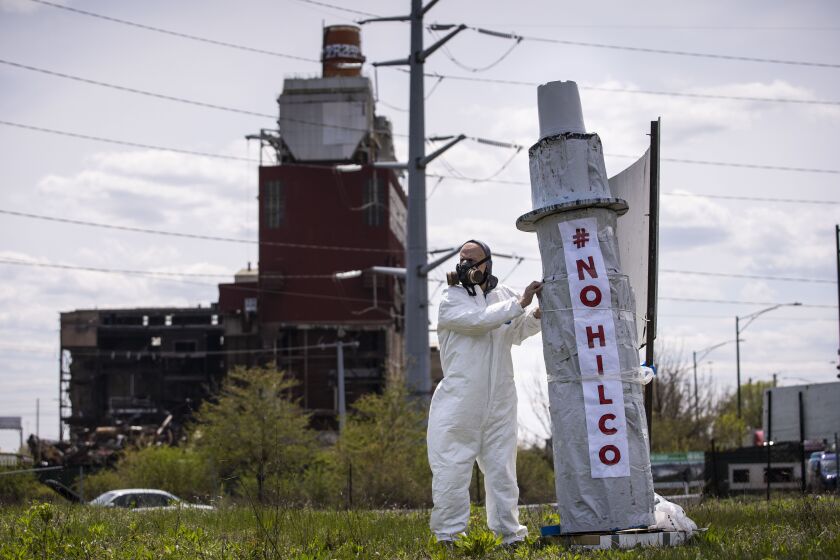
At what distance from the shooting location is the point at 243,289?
8050 centimetres

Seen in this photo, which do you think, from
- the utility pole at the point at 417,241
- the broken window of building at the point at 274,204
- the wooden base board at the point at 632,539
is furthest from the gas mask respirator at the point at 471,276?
the broken window of building at the point at 274,204

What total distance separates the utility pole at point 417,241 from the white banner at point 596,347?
2311 centimetres

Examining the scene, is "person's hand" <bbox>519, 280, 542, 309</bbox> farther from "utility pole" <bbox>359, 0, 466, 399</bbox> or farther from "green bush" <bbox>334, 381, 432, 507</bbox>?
"utility pole" <bbox>359, 0, 466, 399</bbox>

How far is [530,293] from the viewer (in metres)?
9.62

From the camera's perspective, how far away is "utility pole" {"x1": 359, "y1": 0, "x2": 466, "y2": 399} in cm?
3253

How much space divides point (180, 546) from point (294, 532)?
1353 mm

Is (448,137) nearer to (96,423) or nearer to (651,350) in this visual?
(651,350)

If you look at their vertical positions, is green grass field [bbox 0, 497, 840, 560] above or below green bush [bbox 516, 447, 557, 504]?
above

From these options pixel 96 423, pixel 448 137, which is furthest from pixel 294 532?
pixel 96 423

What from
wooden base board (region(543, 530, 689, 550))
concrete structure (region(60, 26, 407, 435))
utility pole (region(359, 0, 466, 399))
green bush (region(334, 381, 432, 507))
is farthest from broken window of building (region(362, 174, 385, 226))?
wooden base board (region(543, 530, 689, 550))

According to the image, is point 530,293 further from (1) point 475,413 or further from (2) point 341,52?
(2) point 341,52

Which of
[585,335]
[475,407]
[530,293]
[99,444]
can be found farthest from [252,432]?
[99,444]

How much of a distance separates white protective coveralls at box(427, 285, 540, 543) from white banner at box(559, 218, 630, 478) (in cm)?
64

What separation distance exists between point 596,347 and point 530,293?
796mm
